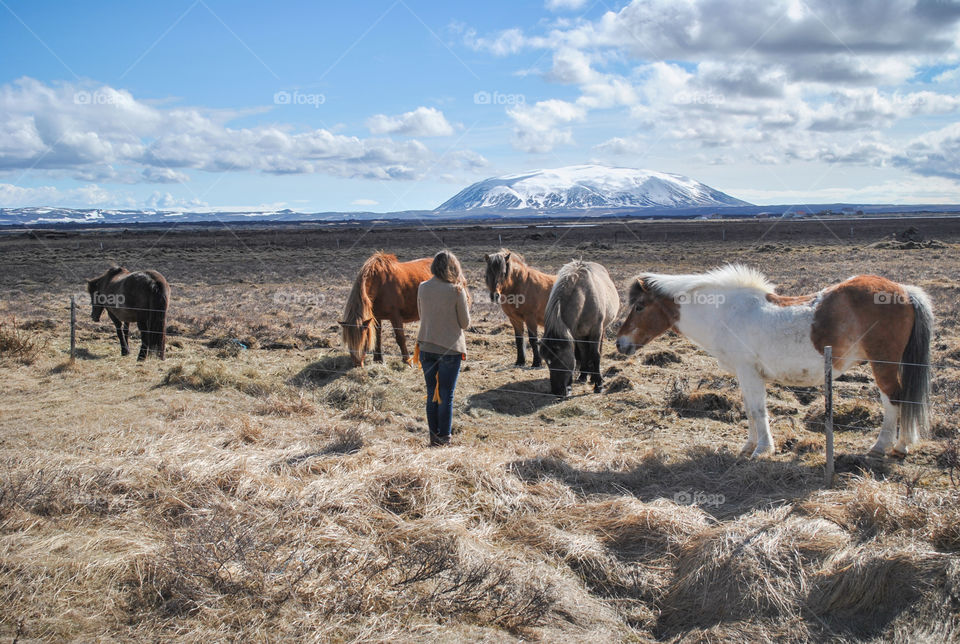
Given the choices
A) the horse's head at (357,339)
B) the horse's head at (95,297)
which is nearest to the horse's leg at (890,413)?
the horse's head at (357,339)

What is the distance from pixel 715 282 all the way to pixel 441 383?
2774 mm

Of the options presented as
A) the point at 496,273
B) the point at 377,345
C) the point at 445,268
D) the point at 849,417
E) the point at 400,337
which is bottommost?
the point at 849,417

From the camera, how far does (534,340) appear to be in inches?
396

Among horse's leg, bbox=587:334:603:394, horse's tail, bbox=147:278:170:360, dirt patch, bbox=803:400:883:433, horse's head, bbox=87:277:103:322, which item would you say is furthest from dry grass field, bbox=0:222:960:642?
horse's head, bbox=87:277:103:322

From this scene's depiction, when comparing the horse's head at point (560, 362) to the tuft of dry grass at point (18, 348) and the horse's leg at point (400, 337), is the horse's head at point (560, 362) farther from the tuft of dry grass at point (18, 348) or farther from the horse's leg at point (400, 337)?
the tuft of dry grass at point (18, 348)

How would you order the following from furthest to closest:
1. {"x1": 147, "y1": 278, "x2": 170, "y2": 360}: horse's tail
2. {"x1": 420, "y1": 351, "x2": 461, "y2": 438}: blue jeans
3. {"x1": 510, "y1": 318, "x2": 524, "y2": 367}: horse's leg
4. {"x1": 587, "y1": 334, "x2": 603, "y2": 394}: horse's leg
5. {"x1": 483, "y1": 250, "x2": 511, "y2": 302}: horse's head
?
{"x1": 147, "y1": 278, "x2": 170, "y2": 360}: horse's tail
{"x1": 510, "y1": 318, "x2": 524, "y2": 367}: horse's leg
{"x1": 483, "y1": 250, "x2": 511, "y2": 302}: horse's head
{"x1": 587, "y1": 334, "x2": 603, "y2": 394}: horse's leg
{"x1": 420, "y1": 351, "x2": 461, "y2": 438}: blue jeans

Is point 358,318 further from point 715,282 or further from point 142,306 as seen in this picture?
point 715,282

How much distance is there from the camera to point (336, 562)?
3.65 m

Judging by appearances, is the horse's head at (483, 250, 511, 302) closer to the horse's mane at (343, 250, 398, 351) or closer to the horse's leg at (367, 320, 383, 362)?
the horse's mane at (343, 250, 398, 351)

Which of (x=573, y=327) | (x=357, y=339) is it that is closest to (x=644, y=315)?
(x=573, y=327)

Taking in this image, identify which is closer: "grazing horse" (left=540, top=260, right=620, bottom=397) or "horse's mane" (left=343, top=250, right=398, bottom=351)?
"grazing horse" (left=540, top=260, right=620, bottom=397)

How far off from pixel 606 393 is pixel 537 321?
92.0 inches

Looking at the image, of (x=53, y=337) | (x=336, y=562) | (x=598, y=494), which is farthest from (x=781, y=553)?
(x=53, y=337)

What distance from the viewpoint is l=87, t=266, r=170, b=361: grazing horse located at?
10.2 m
